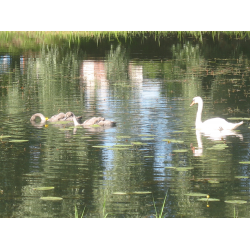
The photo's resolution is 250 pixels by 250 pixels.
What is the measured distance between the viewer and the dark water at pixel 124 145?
763 centimetres

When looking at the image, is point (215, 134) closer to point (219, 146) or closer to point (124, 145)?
point (219, 146)

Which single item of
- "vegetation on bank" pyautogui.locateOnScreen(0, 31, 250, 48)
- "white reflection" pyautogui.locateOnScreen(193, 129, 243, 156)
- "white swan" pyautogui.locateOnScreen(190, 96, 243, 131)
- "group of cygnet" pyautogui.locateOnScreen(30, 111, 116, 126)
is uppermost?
"vegetation on bank" pyautogui.locateOnScreen(0, 31, 250, 48)

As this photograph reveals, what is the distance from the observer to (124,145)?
11039 mm

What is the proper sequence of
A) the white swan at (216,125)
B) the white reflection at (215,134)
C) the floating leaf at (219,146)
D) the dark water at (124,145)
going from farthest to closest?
the white swan at (216,125)
the white reflection at (215,134)
the floating leaf at (219,146)
the dark water at (124,145)

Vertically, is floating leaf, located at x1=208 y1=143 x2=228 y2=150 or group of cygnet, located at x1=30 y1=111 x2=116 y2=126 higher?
group of cygnet, located at x1=30 y1=111 x2=116 y2=126

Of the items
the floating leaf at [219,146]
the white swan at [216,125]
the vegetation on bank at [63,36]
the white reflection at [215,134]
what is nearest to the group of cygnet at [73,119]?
the white swan at [216,125]

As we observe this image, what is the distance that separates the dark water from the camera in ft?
25.0

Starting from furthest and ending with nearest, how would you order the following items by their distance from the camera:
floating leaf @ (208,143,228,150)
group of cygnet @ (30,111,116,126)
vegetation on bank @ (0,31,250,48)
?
vegetation on bank @ (0,31,250,48) < group of cygnet @ (30,111,116,126) < floating leaf @ (208,143,228,150)

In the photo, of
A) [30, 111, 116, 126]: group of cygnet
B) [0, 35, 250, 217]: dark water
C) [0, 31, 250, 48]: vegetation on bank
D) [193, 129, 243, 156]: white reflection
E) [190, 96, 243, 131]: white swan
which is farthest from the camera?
[0, 31, 250, 48]: vegetation on bank

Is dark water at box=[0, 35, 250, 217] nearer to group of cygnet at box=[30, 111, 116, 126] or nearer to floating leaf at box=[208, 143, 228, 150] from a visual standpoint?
floating leaf at box=[208, 143, 228, 150]

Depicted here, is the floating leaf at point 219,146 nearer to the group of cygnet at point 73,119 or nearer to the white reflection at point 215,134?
the white reflection at point 215,134

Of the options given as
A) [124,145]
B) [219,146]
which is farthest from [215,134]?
[124,145]

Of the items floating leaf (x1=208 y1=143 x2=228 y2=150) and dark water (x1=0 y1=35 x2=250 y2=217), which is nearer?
dark water (x1=0 y1=35 x2=250 y2=217)

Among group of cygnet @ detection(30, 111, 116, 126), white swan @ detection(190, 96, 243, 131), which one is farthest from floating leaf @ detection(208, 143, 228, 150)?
group of cygnet @ detection(30, 111, 116, 126)
